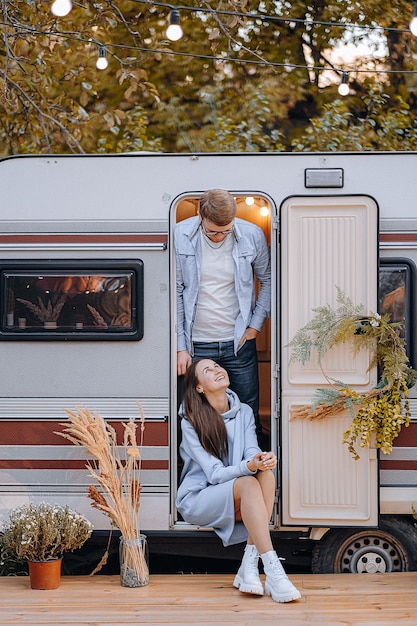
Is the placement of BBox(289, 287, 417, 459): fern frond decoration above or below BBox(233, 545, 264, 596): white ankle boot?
above

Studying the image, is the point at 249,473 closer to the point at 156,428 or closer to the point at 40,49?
the point at 156,428

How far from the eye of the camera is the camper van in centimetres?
552

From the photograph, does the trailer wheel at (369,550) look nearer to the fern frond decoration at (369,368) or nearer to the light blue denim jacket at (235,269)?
the fern frond decoration at (369,368)

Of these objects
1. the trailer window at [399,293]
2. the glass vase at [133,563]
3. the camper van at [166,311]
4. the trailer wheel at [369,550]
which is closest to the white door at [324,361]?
the camper van at [166,311]

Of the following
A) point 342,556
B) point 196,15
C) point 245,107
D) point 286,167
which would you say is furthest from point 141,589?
point 196,15

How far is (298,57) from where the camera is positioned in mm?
12680

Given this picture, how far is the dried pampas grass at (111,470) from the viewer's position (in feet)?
17.5

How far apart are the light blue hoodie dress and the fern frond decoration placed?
0.36 metres

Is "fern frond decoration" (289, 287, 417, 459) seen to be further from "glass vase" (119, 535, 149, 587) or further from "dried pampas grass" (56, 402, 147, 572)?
"glass vase" (119, 535, 149, 587)

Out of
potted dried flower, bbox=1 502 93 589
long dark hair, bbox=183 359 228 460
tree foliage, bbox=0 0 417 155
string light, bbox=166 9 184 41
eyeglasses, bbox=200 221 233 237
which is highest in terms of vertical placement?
tree foliage, bbox=0 0 417 155

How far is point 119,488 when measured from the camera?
538cm

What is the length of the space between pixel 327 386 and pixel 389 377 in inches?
15.8

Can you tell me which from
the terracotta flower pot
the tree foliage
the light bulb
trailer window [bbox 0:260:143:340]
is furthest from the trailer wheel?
the tree foliage

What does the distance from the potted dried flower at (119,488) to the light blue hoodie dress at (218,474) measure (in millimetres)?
312
